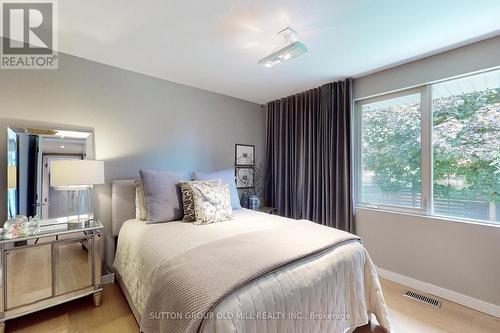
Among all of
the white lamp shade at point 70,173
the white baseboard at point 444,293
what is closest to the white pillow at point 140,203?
the white lamp shade at point 70,173

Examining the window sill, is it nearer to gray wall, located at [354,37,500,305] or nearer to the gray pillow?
gray wall, located at [354,37,500,305]

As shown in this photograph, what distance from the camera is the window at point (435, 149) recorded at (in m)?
2.07

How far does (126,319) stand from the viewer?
6.05 feet

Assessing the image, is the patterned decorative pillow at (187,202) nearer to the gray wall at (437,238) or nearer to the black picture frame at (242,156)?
the black picture frame at (242,156)

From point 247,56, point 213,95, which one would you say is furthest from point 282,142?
point 247,56

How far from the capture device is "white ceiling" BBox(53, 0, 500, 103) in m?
1.61

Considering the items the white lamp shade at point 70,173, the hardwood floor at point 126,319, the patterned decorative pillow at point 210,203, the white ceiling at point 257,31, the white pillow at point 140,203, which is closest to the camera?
the white ceiling at point 257,31

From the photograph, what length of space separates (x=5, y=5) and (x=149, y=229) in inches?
76.1

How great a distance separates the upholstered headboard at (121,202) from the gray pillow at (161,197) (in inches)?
13.7

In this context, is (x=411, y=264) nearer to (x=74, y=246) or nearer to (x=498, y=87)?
(x=498, y=87)

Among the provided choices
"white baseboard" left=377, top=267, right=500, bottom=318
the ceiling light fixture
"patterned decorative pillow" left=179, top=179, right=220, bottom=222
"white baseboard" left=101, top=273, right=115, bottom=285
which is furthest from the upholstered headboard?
"white baseboard" left=377, top=267, right=500, bottom=318

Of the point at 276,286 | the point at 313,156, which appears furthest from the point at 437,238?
the point at 276,286

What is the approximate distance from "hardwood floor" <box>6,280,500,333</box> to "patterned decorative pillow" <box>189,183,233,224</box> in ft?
3.24

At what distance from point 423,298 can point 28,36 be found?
4.36 m
